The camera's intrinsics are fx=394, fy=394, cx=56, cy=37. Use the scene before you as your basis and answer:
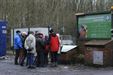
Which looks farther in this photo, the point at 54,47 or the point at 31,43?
the point at 54,47

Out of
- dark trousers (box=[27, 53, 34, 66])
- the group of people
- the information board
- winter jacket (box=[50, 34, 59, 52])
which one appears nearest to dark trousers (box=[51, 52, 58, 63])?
the group of people

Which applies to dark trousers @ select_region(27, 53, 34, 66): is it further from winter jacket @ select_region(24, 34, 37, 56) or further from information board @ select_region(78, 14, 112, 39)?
information board @ select_region(78, 14, 112, 39)

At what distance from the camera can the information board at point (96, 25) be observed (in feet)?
66.0

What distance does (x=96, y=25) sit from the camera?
20766 millimetres

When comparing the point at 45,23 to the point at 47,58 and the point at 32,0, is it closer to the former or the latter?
the point at 32,0

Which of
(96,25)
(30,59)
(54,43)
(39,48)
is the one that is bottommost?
(30,59)

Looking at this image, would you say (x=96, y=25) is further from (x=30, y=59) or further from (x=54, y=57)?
(x=30, y=59)

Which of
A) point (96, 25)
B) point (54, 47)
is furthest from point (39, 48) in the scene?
point (96, 25)

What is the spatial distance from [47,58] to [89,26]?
2.91m

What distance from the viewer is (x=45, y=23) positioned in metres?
44.2

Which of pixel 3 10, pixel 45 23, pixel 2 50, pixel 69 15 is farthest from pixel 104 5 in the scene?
pixel 2 50

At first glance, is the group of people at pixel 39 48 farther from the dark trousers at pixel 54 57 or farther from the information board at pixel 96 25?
the information board at pixel 96 25

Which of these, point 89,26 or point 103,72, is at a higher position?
point 89,26

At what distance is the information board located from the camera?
2011 cm
